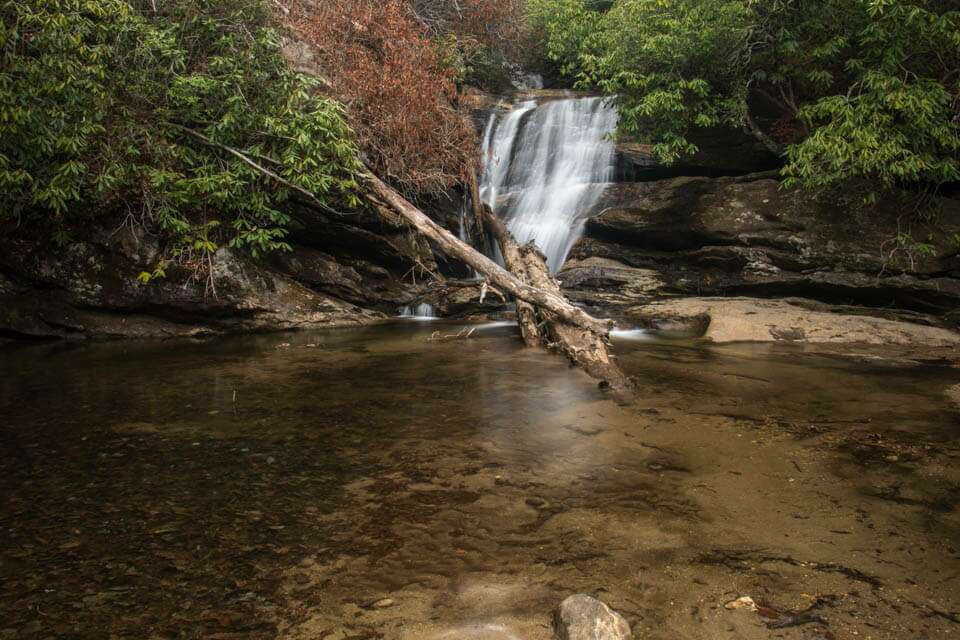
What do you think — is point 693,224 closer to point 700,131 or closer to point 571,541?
point 700,131

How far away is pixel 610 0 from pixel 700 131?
472 inches

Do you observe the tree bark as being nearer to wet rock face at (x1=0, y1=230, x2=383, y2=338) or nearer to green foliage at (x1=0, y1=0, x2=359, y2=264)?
green foliage at (x1=0, y1=0, x2=359, y2=264)

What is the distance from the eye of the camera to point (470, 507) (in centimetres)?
358

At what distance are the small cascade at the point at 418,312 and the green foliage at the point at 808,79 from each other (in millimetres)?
6301


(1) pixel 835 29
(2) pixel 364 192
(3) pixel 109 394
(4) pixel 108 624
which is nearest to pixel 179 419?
(3) pixel 109 394

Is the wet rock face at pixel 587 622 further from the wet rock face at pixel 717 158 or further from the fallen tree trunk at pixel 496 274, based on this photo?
the wet rock face at pixel 717 158

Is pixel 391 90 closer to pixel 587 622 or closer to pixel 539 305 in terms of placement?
pixel 539 305

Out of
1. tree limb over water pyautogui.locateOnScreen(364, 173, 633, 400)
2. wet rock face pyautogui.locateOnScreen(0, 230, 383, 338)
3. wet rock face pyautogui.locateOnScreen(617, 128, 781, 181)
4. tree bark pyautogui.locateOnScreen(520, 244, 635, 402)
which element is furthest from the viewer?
wet rock face pyautogui.locateOnScreen(617, 128, 781, 181)

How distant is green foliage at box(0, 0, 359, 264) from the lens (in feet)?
26.3

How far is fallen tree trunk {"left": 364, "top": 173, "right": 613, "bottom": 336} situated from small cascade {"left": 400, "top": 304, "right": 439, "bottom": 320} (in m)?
2.75

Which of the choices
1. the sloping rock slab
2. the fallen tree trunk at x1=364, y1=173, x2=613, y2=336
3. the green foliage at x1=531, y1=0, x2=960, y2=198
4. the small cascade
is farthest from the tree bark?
the green foliage at x1=531, y1=0, x2=960, y2=198

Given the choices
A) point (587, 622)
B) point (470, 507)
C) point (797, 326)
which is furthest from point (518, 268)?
point (587, 622)

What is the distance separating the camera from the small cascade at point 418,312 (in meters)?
12.8

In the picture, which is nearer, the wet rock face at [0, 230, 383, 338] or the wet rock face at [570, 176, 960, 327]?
the wet rock face at [0, 230, 383, 338]
